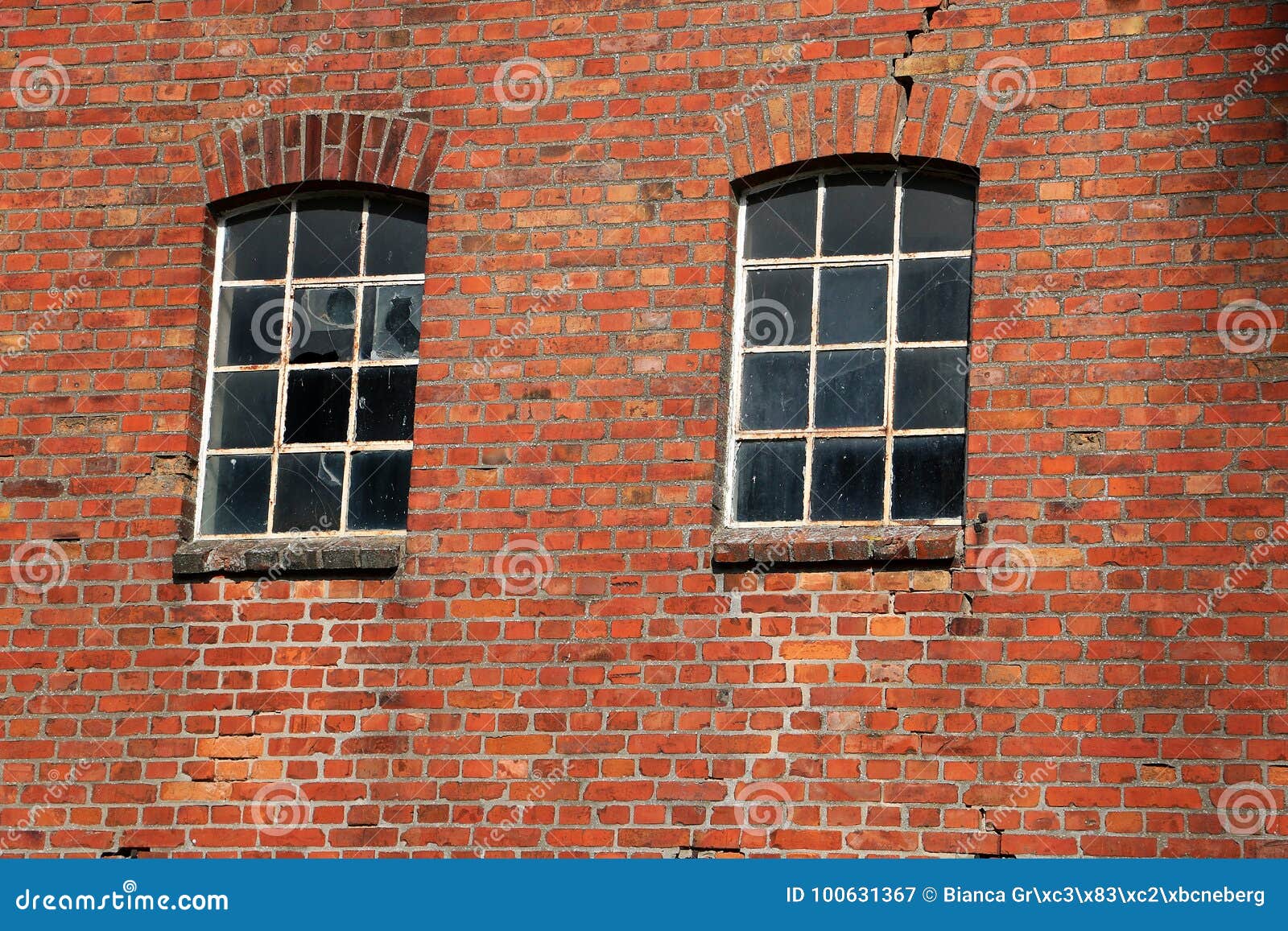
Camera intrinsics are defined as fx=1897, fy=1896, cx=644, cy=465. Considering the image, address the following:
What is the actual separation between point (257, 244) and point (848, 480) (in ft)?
9.14

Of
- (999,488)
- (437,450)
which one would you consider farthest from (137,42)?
(999,488)

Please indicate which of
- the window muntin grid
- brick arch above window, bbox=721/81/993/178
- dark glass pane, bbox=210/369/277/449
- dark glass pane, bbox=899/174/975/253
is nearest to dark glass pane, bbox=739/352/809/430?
the window muntin grid

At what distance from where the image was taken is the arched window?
7863 mm

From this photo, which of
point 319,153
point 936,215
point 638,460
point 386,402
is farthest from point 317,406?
point 936,215

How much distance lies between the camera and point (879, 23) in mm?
7617

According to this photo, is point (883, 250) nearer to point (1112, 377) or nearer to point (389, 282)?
point (1112, 377)

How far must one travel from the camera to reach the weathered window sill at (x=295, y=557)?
7.49 metres

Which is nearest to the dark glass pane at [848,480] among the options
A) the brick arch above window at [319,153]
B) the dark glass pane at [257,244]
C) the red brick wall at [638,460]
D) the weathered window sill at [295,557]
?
the red brick wall at [638,460]

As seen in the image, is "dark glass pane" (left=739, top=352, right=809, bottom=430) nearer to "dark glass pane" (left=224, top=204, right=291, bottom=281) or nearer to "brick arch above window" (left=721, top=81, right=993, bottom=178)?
"brick arch above window" (left=721, top=81, right=993, bottom=178)

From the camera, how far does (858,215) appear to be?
7.67 meters

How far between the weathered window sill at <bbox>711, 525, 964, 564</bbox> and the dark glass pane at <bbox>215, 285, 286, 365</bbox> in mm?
2177

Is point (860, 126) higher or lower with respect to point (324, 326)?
higher

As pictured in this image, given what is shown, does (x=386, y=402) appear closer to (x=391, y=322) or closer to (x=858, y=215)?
(x=391, y=322)

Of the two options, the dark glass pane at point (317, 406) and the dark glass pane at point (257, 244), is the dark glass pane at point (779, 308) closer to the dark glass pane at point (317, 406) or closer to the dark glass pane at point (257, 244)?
the dark glass pane at point (317, 406)
